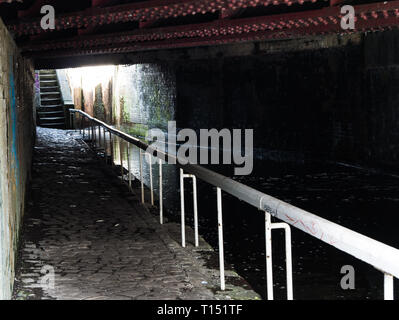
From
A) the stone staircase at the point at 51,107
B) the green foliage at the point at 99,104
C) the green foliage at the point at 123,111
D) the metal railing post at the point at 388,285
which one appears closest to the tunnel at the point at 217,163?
the metal railing post at the point at 388,285

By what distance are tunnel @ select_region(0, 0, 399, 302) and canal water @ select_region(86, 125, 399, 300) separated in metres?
0.04

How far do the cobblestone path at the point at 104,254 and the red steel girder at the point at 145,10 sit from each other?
2.54m

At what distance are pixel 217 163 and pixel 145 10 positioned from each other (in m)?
10.1

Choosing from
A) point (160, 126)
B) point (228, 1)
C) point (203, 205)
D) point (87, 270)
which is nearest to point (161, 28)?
point (228, 1)

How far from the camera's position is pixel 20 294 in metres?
4.68

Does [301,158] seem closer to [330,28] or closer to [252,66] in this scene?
[252,66]

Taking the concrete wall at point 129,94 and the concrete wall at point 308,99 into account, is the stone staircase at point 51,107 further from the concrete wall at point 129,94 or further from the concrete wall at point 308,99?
the concrete wall at point 308,99

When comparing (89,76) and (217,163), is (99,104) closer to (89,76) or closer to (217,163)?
(89,76)

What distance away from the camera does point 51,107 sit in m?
26.0

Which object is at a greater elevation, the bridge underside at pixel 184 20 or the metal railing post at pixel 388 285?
the bridge underside at pixel 184 20

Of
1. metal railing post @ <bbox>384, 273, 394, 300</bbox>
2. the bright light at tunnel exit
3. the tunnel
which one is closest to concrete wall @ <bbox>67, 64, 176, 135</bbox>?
the bright light at tunnel exit

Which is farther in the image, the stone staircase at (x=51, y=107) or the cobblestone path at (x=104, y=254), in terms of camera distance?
the stone staircase at (x=51, y=107)

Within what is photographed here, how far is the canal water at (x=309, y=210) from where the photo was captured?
609 cm

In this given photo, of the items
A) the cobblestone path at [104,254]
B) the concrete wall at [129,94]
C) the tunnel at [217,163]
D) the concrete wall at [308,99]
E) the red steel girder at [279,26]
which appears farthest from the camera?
the concrete wall at [129,94]
